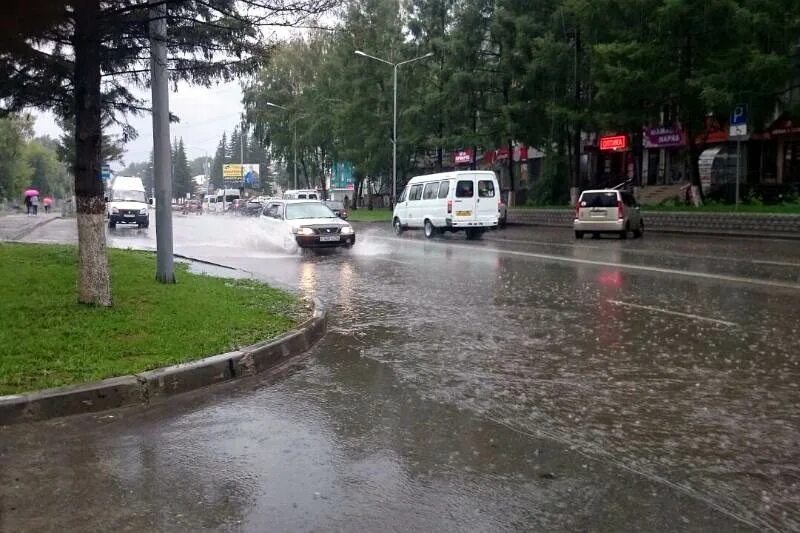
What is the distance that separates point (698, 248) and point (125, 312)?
1729cm

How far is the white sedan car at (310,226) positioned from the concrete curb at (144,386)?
1255 cm

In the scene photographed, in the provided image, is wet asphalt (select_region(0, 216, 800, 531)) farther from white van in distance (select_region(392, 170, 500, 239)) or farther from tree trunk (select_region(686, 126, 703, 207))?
tree trunk (select_region(686, 126, 703, 207))

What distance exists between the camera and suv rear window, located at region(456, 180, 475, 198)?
24.5 m

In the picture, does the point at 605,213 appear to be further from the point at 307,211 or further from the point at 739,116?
the point at 307,211

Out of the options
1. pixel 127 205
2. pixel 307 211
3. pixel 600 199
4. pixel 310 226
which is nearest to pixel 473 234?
pixel 600 199

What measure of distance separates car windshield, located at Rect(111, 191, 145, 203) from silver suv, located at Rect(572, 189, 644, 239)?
23248 millimetres

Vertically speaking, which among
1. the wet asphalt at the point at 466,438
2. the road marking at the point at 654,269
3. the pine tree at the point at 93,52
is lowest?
the wet asphalt at the point at 466,438

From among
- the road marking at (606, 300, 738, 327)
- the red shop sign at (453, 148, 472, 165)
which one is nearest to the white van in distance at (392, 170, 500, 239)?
the road marking at (606, 300, 738, 327)

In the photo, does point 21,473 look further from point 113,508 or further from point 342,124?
point 342,124

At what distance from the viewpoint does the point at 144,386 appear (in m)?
5.66

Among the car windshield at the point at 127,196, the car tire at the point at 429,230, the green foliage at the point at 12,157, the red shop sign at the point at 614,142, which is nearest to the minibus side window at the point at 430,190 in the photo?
the car tire at the point at 429,230

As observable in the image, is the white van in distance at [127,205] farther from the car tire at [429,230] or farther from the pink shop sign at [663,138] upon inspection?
the pink shop sign at [663,138]

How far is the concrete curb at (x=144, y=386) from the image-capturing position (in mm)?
5145

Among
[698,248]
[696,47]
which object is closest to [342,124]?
[696,47]
